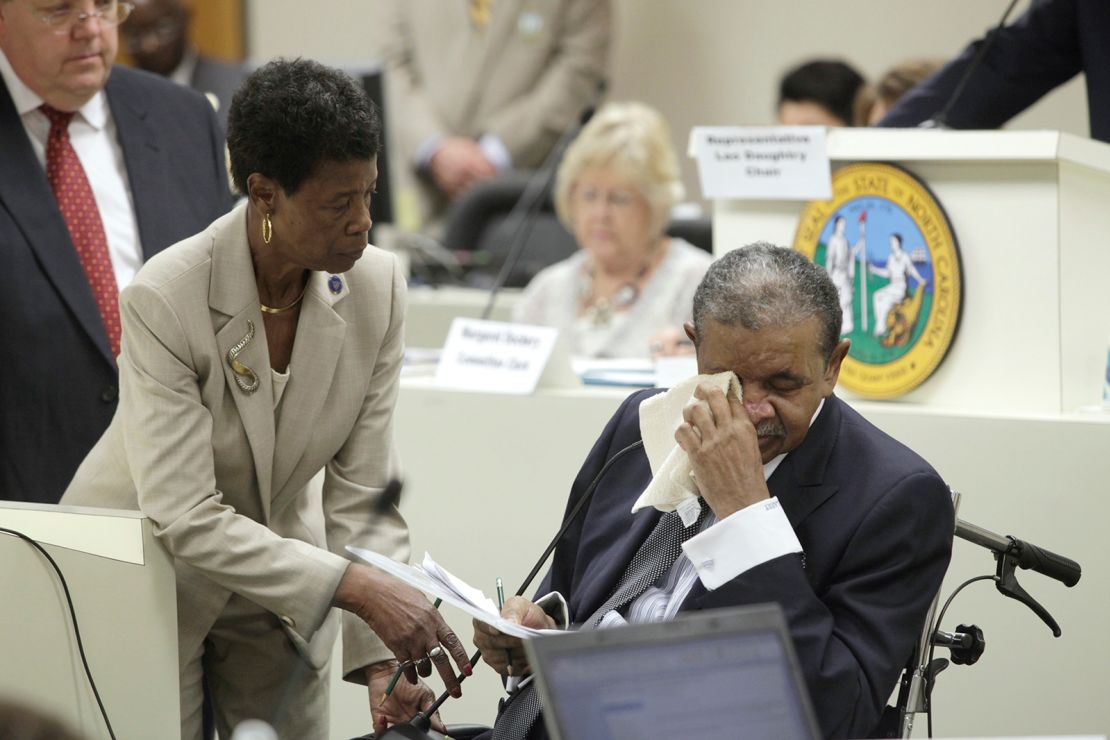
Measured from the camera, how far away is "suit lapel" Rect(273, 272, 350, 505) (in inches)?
80.5

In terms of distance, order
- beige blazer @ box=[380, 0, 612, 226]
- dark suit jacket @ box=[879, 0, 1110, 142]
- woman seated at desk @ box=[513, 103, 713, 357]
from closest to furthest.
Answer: dark suit jacket @ box=[879, 0, 1110, 142] → woman seated at desk @ box=[513, 103, 713, 357] → beige blazer @ box=[380, 0, 612, 226]

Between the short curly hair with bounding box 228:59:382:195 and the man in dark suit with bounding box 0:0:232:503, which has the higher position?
the short curly hair with bounding box 228:59:382:195

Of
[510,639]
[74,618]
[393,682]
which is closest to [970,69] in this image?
[510,639]

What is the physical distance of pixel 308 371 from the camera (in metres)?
2.05

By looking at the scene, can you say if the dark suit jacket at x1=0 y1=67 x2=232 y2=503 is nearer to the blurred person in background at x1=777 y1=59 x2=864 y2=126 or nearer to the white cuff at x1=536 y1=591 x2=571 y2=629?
the white cuff at x1=536 y1=591 x2=571 y2=629

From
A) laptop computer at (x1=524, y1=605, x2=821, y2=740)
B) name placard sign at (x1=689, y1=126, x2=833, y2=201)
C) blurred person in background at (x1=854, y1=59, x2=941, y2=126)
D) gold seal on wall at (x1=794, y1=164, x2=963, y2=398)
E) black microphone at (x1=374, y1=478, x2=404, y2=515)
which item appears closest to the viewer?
laptop computer at (x1=524, y1=605, x2=821, y2=740)

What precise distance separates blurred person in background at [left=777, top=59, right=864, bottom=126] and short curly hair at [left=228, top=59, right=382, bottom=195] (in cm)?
338

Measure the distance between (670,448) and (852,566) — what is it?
0.95 ft

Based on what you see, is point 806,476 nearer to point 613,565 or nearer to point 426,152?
point 613,565

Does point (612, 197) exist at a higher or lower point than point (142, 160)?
lower

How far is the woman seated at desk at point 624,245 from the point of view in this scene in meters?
4.21

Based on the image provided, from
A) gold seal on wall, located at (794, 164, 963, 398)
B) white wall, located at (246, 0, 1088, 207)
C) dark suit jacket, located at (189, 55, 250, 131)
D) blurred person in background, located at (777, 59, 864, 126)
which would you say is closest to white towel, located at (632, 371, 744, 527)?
gold seal on wall, located at (794, 164, 963, 398)

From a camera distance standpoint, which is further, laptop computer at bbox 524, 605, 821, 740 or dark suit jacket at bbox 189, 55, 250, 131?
dark suit jacket at bbox 189, 55, 250, 131

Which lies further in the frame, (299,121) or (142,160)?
(142,160)
